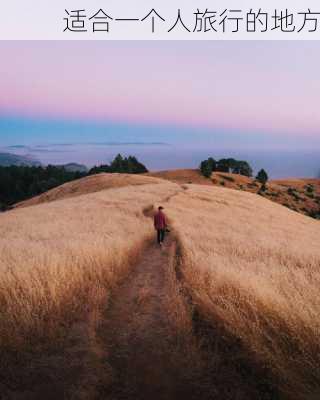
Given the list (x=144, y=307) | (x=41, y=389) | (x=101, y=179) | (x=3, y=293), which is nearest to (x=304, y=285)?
(x=144, y=307)

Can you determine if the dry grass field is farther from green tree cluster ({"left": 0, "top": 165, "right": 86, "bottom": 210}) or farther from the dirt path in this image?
green tree cluster ({"left": 0, "top": 165, "right": 86, "bottom": 210})

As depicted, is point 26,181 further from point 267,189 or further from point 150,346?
point 150,346

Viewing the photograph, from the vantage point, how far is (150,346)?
504 cm

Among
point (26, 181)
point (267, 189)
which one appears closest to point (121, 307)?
point (267, 189)

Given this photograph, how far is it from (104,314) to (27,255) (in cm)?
362

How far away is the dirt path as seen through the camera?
13.6ft

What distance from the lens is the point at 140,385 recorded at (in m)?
4.21

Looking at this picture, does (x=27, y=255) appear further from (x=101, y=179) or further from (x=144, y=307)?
(x=101, y=179)

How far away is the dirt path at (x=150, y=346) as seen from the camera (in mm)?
4152

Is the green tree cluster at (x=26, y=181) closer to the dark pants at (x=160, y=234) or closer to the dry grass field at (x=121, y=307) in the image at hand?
the dark pants at (x=160, y=234)

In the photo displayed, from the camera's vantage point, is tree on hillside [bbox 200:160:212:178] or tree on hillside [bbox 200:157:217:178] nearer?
tree on hillside [bbox 200:160:212:178]

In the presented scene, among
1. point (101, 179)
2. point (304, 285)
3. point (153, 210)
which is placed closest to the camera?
point (304, 285)

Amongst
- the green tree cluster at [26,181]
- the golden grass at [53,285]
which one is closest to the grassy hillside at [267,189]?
the green tree cluster at [26,181]

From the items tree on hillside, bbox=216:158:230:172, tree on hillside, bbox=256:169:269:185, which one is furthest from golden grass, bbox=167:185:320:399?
tree on hillside, bbox=216:158:230:172
